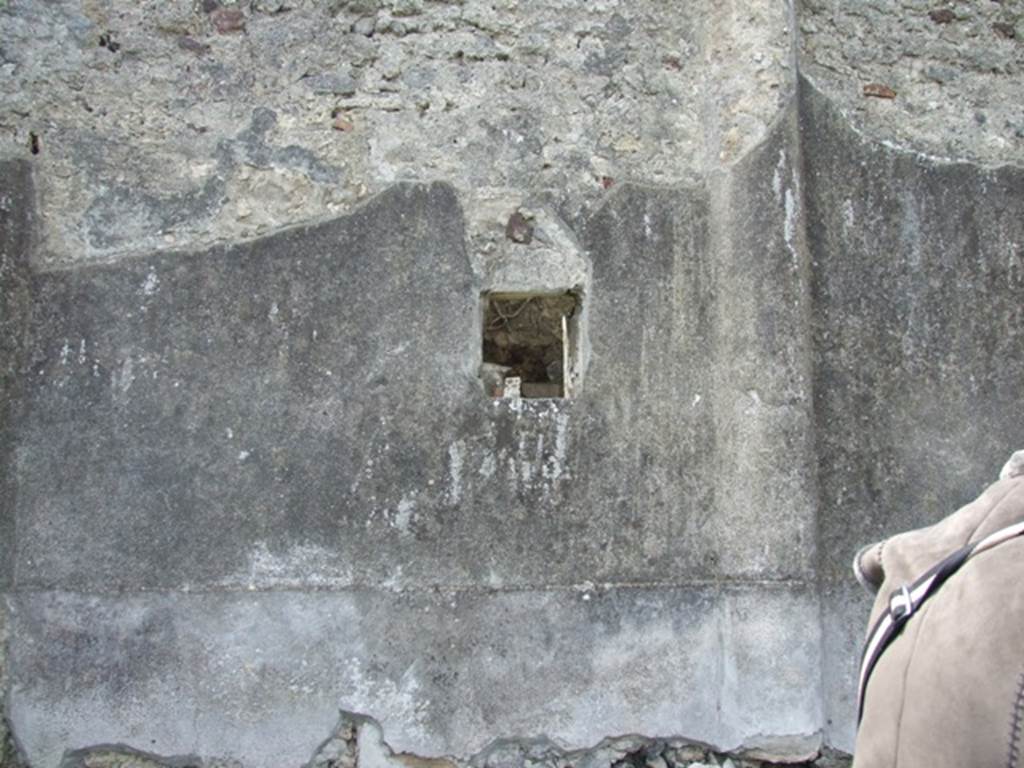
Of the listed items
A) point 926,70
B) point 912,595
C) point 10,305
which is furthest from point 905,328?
point 10,305

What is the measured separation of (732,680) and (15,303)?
2.57 metres

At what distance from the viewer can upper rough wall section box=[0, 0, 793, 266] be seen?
11.0ft

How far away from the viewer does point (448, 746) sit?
10.3 ft

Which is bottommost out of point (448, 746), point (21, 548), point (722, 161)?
point (448, 746)

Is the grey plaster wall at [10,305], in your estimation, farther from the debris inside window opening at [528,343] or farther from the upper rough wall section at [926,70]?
A: the upper rough wall section at [926,70]

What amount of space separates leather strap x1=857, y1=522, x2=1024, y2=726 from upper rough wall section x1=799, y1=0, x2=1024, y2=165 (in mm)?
2727

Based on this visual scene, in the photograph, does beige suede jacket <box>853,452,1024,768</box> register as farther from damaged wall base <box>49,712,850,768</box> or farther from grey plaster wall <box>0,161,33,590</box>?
grey plaster wall <box>0,161,33,590</box>

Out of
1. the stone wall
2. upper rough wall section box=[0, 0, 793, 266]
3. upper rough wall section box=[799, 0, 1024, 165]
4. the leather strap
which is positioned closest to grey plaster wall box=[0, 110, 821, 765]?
the stone wall

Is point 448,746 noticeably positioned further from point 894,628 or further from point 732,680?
point 894,628

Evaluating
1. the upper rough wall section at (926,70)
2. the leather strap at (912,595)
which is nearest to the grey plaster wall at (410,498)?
the upper rough wall section at (926,70)

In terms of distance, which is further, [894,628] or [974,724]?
[894,628]

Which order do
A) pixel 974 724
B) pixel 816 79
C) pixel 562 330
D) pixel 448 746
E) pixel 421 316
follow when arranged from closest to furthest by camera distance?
pixel 974 724 → pixel 448 746 → pixel 421 316 → pixel 816 79 → pixel 562 330

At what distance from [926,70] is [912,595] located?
9.93 feet

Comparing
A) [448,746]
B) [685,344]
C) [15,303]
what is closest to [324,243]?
[15,303]
